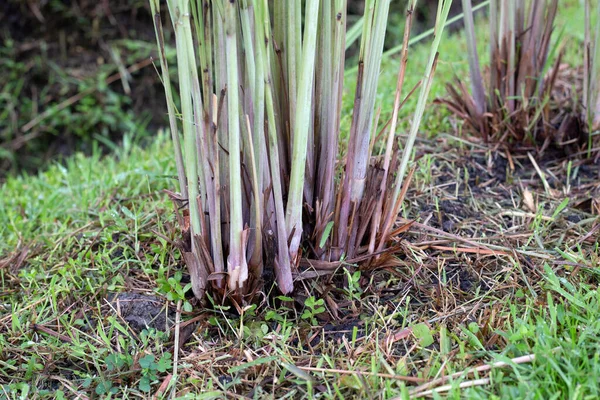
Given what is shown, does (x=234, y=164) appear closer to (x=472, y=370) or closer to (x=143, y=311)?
(x=143, y=311)

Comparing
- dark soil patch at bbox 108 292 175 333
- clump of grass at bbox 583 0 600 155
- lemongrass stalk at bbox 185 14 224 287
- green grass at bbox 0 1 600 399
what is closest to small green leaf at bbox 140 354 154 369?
green grass at bbox 0 1 600 399

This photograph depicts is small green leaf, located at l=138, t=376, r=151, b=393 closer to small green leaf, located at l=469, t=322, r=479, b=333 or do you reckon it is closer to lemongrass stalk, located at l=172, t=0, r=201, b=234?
lemongrass stalk, located at l=172, t=0, r=201, b=234

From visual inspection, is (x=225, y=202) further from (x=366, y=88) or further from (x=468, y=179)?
(x=468, y=179)

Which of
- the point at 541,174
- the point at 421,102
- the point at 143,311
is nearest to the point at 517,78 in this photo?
the point at 541,174

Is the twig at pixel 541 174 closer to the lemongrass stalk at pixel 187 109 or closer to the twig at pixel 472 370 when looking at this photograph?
the twig at pixel 472 370

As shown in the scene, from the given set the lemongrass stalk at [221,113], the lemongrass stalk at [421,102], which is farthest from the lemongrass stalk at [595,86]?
the lemongrass stalk at [221,113]

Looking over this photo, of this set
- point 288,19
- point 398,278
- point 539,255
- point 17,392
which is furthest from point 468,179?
point 17,392
